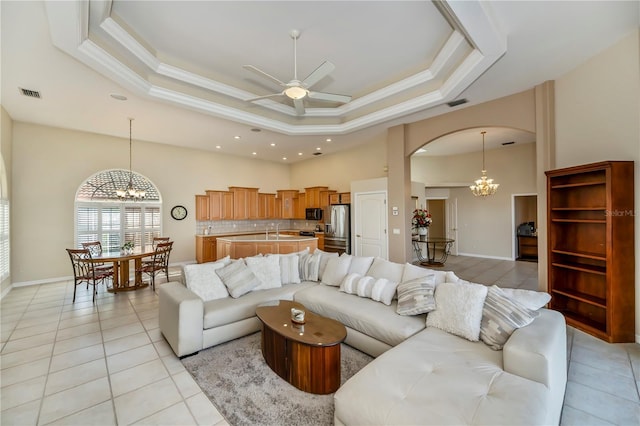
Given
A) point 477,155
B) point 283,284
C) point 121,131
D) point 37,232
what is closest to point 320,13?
point 283,284

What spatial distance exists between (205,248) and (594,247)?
810 cm

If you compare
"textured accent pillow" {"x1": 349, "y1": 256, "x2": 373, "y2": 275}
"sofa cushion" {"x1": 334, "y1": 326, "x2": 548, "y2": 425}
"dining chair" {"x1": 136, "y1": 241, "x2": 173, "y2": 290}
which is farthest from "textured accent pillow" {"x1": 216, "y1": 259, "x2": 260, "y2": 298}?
"dining chair" {"x1": 136, "y1": 241, "x2": 173, "y2": 290}

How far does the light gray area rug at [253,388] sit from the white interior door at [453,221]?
817 centimetres

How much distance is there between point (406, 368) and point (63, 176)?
26.1 ft

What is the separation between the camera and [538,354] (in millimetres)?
1786

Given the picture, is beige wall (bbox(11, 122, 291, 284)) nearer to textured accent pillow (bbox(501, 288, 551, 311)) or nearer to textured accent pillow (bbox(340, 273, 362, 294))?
textured accent pillow (bbox(340, 273, 362, 294))

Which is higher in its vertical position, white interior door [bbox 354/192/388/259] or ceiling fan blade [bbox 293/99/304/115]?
ceiling fan blade [bbox 293/99/304/115]

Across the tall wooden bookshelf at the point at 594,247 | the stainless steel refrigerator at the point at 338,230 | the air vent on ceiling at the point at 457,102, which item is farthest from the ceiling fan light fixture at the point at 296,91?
the stainless steel refrigerator at the point at 338,230

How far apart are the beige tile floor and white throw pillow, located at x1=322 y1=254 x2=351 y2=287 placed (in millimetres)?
2008

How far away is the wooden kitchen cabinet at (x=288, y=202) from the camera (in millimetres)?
9742

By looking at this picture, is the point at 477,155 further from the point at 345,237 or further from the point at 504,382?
the point at 504,382

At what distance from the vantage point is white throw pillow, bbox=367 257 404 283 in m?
3.34

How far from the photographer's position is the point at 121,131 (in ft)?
20.5

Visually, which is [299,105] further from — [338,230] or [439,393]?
[338,230]
